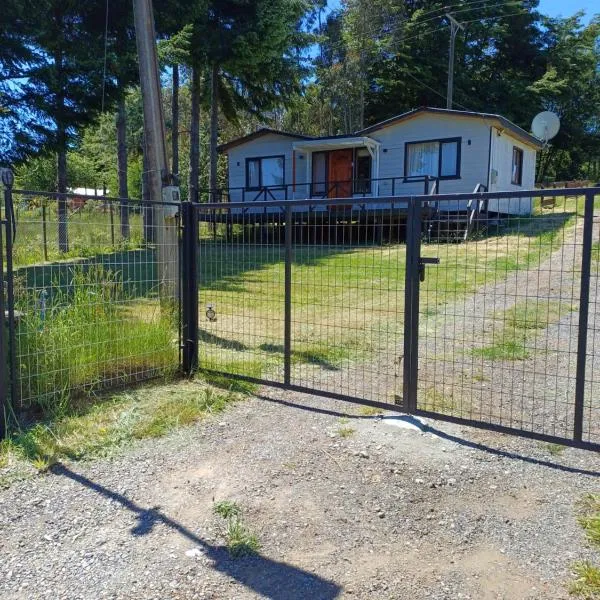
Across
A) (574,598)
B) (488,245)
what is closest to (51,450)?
(574,598)

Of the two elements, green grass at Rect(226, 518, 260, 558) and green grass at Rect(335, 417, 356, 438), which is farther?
green grass at Rect(335, 417, 356, 438)

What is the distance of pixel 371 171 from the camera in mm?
19500

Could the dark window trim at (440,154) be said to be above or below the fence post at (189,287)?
above

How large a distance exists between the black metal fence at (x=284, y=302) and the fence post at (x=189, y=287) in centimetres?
1

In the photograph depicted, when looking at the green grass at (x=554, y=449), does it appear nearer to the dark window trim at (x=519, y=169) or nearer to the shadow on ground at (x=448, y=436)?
the shadow on ground at (x=448, y=436)

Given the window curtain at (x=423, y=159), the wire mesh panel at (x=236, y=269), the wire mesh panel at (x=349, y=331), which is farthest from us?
the window curtain at (x=423, y=159)

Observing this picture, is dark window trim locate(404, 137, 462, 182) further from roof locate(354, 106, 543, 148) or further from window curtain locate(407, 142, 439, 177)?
roof locate(354, 106, 543, 148)

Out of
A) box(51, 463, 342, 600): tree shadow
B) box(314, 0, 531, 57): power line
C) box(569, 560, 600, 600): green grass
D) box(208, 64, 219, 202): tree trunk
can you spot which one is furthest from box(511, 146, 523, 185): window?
box(51, 463, 342, 600): tree shadow

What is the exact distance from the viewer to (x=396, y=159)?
18.7 meters

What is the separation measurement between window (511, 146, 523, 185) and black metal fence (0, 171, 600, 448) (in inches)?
591

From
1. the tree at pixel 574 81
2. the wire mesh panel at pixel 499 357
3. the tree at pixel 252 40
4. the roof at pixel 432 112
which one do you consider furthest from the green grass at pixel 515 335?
the tree at pixel 574 81

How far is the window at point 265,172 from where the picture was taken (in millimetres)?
20828

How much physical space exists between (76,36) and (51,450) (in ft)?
33.3

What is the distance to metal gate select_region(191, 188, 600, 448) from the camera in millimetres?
3750
